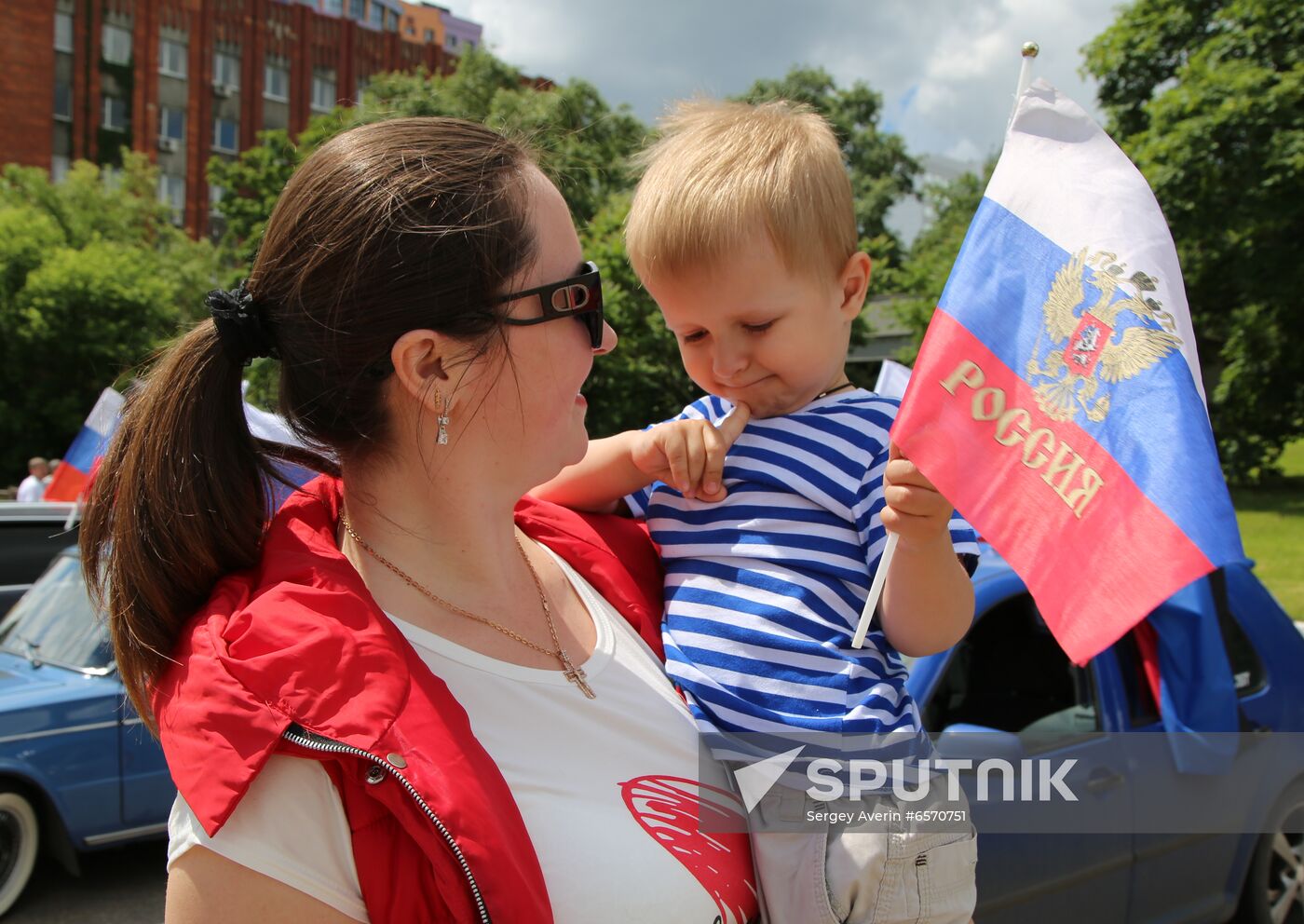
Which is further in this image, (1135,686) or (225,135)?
(225,135)

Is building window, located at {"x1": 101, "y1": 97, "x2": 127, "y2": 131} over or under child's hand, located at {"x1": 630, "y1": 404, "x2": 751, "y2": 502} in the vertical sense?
over

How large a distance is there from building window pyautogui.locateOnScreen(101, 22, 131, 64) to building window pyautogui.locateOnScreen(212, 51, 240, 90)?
10.9 ft

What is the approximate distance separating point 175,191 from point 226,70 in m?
5.53

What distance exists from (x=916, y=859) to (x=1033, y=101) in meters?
1.14

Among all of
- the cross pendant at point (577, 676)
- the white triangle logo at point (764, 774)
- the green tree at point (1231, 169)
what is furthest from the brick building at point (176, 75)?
the white triangle logo at point (764, 774)

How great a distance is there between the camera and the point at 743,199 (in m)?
1.72

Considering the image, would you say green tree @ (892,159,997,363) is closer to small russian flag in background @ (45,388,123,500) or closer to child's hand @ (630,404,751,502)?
small russian flag in background @ (45,388,123,500)

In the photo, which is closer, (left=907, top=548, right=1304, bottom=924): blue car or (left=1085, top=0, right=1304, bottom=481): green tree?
(left=907, top=548, right=1304, bottom=924): blue car

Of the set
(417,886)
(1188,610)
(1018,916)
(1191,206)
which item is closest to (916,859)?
(417,886)

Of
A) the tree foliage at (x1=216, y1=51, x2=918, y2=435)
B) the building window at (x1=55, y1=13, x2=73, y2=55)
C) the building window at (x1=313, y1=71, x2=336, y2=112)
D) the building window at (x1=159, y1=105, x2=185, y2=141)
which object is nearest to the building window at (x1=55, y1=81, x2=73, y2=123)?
the building window at (x1=55, y1=13, x2=73, y2=55)

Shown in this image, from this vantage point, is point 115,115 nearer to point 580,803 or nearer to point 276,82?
point 276,82

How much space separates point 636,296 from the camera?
12.6 meters

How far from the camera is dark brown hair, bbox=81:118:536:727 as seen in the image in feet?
4.48

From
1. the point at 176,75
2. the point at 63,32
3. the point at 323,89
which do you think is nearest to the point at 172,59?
the point at 176,75
